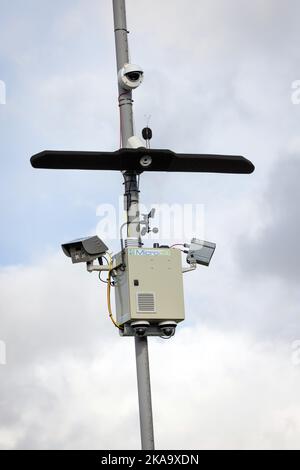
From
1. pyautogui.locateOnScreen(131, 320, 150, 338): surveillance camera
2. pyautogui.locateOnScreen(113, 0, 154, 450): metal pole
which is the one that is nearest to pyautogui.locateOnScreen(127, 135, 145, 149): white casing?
pyautogui.locateOnScreen(113, 0, 154, 450): metal pole

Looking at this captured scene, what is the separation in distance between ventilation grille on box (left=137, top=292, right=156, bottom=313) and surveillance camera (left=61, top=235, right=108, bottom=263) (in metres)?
1.09

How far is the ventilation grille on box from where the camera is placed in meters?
16.5

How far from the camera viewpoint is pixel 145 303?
54.3 feet

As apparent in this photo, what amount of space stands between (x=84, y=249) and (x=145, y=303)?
4.66 ft

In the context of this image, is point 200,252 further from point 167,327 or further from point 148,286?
point 167,327

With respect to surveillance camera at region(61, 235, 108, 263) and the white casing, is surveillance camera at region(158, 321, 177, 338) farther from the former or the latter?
the white casing

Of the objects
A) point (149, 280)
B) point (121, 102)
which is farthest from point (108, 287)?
point (121, 102)

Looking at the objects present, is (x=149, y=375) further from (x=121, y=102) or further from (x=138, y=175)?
(x=121, y=102)

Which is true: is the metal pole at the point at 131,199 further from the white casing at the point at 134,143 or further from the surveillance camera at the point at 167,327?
the surveillance camera at the point at 167,327

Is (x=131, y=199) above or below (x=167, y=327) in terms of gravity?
above

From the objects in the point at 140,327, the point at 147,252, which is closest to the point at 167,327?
the point at 140,327

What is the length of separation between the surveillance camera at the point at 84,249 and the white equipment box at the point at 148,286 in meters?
0.39
